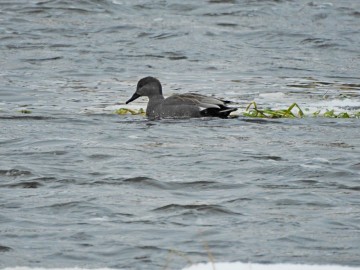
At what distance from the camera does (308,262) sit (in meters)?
7.05

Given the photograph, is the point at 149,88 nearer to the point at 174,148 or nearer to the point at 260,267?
the point at 174,148

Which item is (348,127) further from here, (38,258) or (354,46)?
(354,46)

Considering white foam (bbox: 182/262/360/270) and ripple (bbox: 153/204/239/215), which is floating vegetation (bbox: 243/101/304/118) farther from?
white foam (bbox: 182/262/360/270)

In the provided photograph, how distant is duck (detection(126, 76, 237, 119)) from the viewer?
13195 millimetres

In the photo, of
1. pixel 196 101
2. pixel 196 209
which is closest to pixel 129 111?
pixel 196 101

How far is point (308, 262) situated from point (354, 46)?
13.2 meters

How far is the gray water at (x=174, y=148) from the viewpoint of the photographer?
758 cm

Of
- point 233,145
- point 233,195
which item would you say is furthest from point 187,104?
point 233,195

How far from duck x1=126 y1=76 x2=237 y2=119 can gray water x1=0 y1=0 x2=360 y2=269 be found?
0.22m

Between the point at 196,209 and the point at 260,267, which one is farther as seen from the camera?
the point at 196,209

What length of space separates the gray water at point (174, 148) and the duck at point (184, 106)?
0.73ft

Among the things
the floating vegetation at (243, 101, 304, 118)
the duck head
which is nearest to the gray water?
the floating vegetation at (243, 101, 304, 118)

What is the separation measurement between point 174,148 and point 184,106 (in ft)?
7.29

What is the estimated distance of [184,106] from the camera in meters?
13.4
